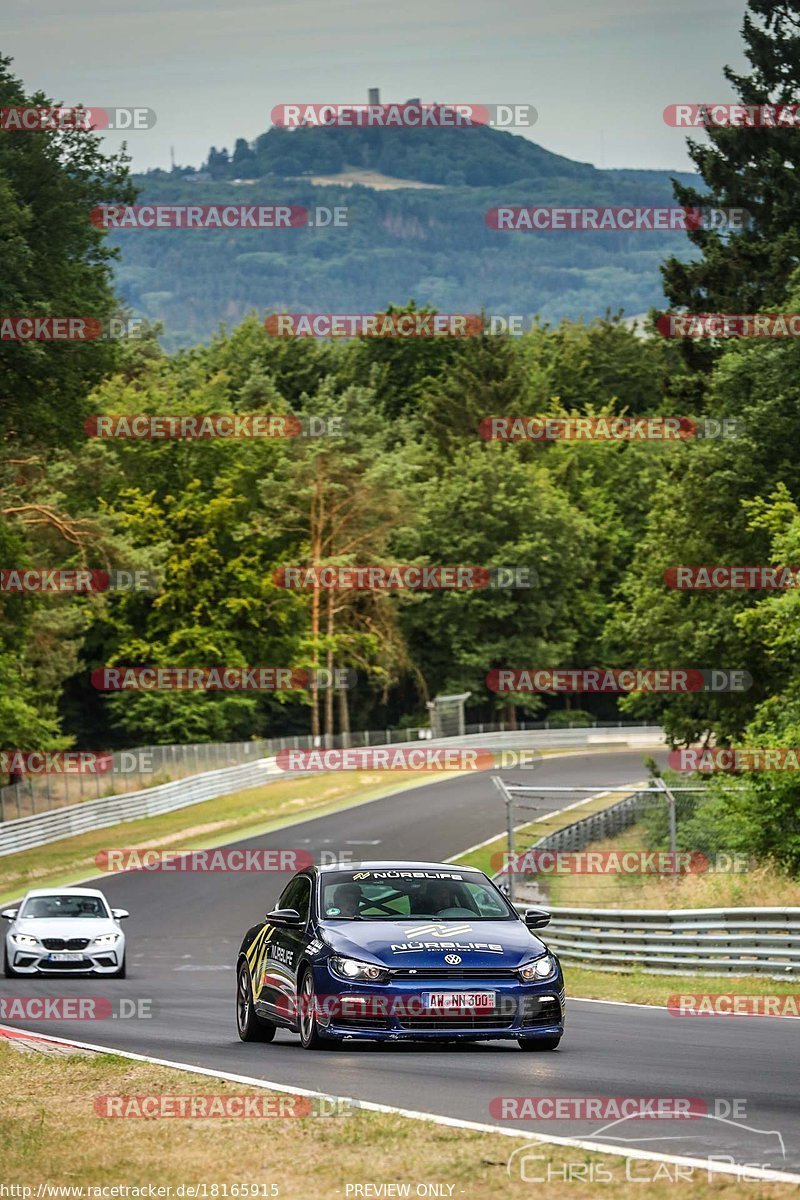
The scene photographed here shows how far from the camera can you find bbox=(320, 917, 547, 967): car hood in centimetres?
1293

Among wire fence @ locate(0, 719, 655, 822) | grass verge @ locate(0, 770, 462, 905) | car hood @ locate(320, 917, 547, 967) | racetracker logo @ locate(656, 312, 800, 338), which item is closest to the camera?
car hood @ locate(320, 917, 547, 967)

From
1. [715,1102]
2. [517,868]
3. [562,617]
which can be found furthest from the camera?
[562,617]

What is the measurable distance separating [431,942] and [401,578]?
77.5 meters

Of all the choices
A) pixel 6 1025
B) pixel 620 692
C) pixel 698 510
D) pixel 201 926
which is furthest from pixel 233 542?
pixel 6 1025

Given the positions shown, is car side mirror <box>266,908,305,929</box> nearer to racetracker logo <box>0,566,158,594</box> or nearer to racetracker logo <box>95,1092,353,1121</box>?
racetracker logo <box>95,1092,353,1121</box>

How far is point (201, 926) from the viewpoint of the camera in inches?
1496

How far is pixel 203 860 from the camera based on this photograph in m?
49.0

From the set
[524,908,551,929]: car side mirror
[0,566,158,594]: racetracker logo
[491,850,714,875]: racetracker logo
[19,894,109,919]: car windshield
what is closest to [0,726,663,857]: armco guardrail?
[0,566,158,594]: racetracker logo

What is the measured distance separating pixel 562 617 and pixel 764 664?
54973mm

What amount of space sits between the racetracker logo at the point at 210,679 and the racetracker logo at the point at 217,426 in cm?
1052

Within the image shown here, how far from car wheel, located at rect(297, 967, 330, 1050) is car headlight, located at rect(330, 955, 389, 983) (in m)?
0.26

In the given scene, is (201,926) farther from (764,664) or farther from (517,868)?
(764,664)

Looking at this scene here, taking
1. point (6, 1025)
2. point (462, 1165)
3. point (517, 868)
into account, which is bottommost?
point (517, 868)

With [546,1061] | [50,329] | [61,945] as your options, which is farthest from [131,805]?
[546,1061]
